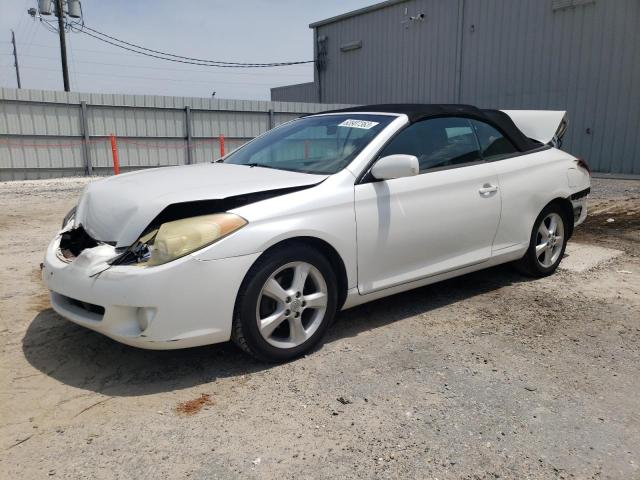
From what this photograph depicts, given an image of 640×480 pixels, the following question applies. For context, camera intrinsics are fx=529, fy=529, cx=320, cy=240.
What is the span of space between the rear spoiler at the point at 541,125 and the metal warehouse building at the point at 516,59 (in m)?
11.7

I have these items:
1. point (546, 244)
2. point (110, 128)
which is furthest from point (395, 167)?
point (110, 128)

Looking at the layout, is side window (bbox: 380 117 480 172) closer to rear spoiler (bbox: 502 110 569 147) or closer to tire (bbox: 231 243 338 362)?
tire (bbox: 231 243 338 362)

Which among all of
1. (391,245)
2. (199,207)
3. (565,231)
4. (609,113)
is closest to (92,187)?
(199,207)

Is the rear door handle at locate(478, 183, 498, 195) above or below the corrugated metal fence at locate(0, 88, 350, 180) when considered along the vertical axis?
below

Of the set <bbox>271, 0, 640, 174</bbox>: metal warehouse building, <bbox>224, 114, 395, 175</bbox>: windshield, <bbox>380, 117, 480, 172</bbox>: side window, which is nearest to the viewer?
<bbox>224, 114, 395, 175</bbox>: windshield

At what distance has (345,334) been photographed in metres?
3.56

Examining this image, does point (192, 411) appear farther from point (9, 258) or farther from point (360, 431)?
point (9, 258)

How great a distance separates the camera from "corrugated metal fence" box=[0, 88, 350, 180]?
1451 centimetres

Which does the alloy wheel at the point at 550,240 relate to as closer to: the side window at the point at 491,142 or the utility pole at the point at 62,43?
the side window at the point at 491,142

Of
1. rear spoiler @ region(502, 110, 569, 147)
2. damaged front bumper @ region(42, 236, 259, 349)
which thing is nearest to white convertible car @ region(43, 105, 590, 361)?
damaged front bumper @ region(42, 236, 259, 349)

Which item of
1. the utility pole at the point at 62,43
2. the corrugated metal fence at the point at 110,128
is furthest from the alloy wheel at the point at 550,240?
the utility pole at the point at 62,43

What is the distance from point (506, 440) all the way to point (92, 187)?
2892 millimetres

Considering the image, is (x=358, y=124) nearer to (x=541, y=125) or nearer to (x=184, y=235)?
(x=184, y=235)

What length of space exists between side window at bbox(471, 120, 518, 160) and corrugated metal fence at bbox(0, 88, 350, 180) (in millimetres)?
13860
